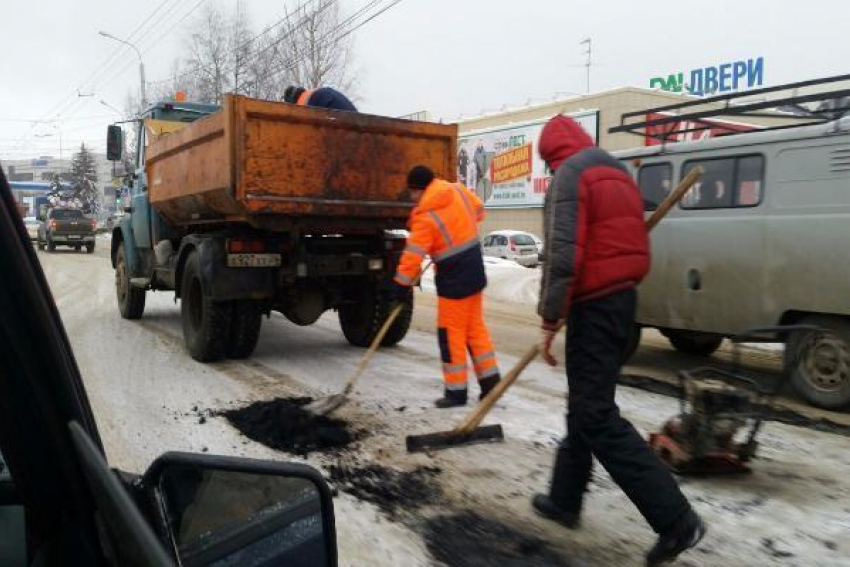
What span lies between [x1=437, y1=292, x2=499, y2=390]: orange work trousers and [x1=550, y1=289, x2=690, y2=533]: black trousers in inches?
87.0

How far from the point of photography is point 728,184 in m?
6.55

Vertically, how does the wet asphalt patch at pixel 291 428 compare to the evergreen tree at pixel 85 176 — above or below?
below

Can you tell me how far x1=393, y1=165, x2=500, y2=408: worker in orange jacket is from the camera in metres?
5.57

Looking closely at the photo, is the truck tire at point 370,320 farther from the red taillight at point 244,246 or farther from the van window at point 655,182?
the van window at point 655,182

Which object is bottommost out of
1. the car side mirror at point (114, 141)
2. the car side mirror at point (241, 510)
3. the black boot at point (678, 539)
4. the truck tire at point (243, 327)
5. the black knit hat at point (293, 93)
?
the black boot at point (678, 539)

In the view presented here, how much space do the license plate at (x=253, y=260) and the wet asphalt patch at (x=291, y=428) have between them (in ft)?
5.59

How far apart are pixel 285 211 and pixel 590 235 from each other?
379 cm

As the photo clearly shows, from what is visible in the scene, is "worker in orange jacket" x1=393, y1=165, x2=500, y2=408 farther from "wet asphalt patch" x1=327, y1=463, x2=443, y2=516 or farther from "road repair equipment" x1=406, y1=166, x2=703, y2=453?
"wet asphalt patch" x1=327, y1=463, x2=443, y2=516

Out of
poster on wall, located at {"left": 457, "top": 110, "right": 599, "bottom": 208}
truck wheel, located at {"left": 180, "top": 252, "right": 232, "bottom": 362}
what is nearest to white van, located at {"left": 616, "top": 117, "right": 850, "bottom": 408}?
truck wheel, located at {"left": 180, "top": 252, "right": 232, "bottom": 362}

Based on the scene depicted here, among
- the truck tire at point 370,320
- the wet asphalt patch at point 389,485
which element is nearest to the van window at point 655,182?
the truck tire at point 370,320

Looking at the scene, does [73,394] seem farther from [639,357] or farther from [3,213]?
[639,357]


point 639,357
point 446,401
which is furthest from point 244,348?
point 639,357

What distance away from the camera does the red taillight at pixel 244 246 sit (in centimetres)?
667

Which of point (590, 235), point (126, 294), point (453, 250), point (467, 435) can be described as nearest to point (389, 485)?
point (467, 435)
